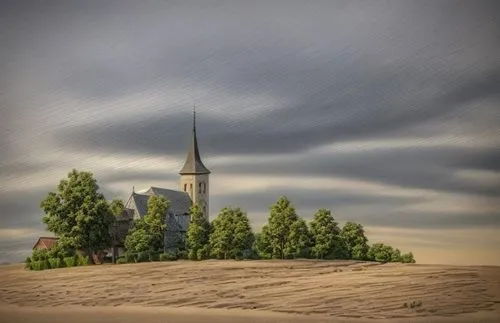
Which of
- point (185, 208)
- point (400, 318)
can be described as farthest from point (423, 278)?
point (185, 208)

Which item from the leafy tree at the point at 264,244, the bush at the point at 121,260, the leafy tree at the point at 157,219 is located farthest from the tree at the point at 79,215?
the leafy tree at the point at 264,244

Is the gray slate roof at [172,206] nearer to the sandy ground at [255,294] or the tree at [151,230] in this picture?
the tree at [151,230]

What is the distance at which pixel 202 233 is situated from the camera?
56.1 ft

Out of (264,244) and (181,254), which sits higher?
(264,244)

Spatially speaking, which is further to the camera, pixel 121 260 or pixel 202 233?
pixel 202 233

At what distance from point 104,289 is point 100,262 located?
10.1 feet

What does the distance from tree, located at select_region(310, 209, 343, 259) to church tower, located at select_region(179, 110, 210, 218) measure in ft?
7.95

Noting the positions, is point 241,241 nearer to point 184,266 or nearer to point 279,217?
point 279,217

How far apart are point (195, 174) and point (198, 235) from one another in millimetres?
1930

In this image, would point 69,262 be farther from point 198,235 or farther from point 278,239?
point 278,239

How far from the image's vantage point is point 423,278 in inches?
427

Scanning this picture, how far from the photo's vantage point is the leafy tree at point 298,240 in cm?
1550

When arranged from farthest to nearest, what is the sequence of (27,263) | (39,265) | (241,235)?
1. (241,235)
2. (39,265)
3. (27,263)

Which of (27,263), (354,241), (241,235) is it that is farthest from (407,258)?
(27,263)
